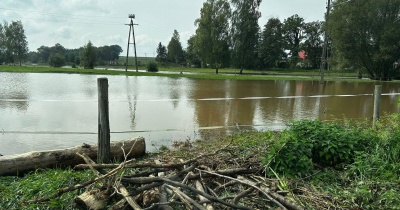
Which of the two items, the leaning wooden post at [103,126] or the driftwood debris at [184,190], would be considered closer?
the driftwood debris at [184,190]

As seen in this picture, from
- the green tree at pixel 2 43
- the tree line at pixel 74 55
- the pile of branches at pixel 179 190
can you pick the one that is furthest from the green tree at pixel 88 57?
the pile of branches at pixel 179 190

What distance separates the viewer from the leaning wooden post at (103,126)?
14.8 feet

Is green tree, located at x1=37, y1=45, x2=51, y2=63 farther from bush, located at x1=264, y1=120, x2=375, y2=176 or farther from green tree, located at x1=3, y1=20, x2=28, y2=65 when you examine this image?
bush, located at x1=264, y1=120, x2=375, y2=176

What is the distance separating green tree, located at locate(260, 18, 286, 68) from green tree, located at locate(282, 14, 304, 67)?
7.77ft

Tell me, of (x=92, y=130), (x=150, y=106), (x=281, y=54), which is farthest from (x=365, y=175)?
(x=281, y=54)

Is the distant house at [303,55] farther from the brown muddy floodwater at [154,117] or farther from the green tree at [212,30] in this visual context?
the brown muddy floodwater at [154,117]

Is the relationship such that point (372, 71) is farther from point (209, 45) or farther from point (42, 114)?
point (42, 114)

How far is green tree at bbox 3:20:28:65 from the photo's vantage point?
6253 centimetres

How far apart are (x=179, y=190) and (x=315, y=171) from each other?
209 cm

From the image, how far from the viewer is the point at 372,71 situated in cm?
3130

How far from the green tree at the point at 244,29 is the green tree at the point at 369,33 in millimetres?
13708

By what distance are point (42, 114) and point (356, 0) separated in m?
29.2

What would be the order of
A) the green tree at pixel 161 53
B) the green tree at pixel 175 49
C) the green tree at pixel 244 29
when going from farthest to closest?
the green tree at pixel 161 53
the green tree at pixel 175 49
the green tree at pixel 244 29

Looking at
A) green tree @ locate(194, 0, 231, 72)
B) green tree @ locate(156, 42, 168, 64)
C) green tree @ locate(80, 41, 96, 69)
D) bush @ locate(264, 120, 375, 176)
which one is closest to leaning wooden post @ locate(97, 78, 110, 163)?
bush @ locate(264, 120, 375, 176)
